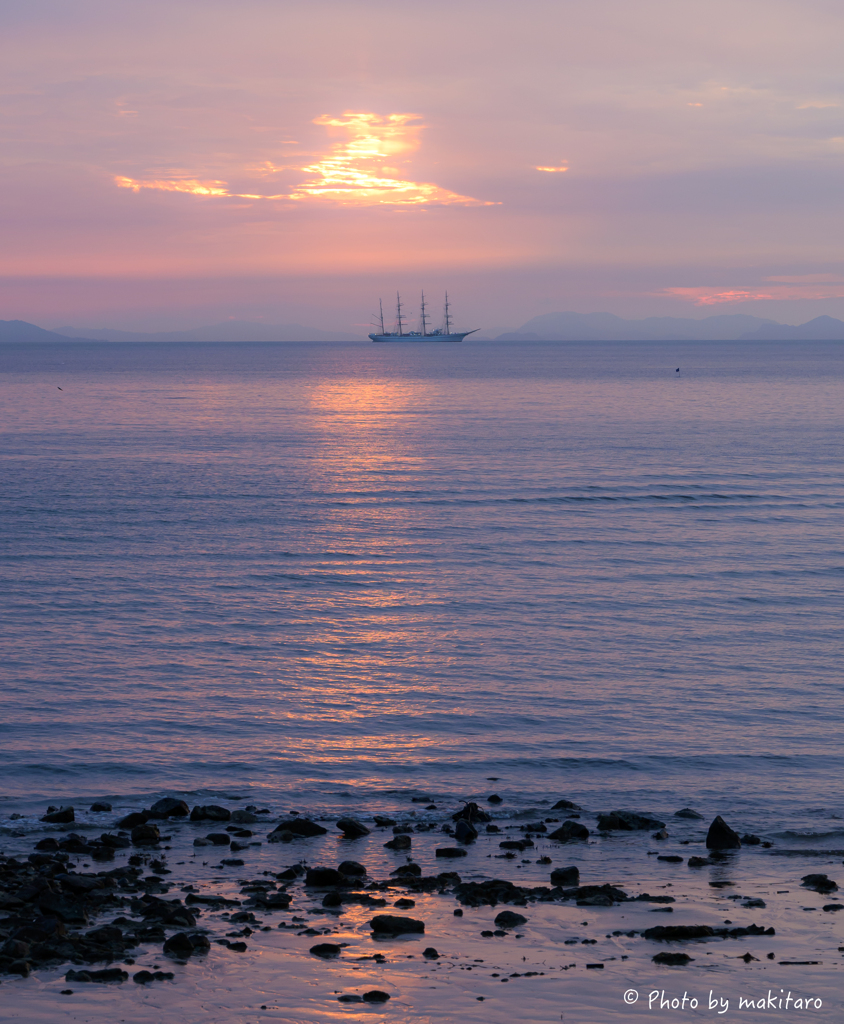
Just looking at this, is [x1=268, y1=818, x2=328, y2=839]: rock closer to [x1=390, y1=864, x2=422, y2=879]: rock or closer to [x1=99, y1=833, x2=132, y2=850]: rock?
[x1=390, y1=864, x2=422, y2=879]: rock

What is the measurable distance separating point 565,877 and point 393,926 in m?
3.06

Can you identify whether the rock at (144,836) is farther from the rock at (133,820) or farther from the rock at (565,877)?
the rock at (565,877)

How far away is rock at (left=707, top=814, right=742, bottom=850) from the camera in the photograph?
53.2 feet

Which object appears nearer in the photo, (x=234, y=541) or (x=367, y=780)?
(x=367, y=780)

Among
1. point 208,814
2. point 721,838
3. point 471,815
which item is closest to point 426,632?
point 471,815

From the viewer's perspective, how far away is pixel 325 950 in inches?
488

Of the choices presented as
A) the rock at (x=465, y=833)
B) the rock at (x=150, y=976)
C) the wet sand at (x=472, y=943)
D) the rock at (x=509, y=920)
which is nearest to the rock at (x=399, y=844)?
the wet sand at (x=472, y=943)

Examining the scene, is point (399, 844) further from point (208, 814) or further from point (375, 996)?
point (375, 996)

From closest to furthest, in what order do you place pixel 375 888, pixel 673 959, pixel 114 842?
pixel 673 959 < pixel 375 888 < pixel 114 842

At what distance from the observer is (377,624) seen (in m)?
31.1

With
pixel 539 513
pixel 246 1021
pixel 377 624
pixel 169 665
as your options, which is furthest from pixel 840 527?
pixel 246 1021

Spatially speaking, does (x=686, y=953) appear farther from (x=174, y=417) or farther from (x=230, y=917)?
(x=174, y=417)

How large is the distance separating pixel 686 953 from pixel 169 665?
1717 cm

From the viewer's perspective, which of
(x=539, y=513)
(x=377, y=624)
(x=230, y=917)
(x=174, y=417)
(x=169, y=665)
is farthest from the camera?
(x=174, y=417)
